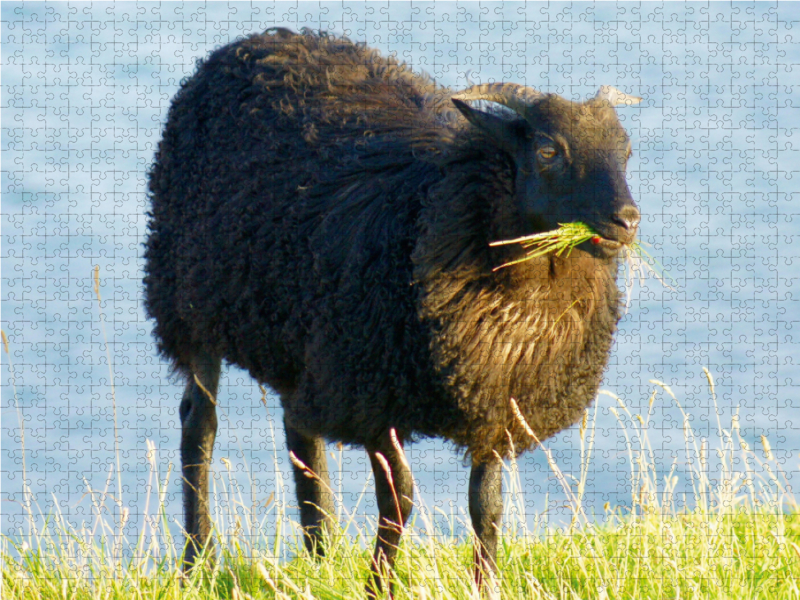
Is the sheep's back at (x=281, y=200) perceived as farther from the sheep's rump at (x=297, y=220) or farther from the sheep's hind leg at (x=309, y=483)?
the sheep's hind leg at (x=309, y=483)

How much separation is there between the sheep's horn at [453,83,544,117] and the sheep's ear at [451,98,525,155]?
6 cm

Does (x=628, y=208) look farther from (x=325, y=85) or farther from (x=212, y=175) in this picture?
(x=212, y=175)

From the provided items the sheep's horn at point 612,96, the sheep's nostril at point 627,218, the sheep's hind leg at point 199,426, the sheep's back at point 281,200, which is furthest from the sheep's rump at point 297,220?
the sheep's nostril at point 627,218

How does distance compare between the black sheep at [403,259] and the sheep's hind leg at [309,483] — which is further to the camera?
the sheep's hind leg at [309,483]

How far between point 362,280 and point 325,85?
5.53ft

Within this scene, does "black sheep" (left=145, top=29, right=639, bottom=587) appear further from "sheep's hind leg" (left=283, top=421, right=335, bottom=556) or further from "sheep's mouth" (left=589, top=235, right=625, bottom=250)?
"sheep's hind leg" (left=283, top=421, right=335, bottom=556)

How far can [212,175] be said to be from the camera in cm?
733

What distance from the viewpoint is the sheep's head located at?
5223 millimetres

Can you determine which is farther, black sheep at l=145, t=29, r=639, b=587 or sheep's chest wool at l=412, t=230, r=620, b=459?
sheep's chest wool at l=412, t=230, r=620, b=459

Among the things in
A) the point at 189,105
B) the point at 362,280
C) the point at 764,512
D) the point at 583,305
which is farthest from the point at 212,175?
the point at 764,512

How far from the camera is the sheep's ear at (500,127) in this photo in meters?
5.61

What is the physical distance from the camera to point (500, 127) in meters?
5.64

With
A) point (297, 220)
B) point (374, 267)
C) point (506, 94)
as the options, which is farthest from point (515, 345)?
point (297, 220)

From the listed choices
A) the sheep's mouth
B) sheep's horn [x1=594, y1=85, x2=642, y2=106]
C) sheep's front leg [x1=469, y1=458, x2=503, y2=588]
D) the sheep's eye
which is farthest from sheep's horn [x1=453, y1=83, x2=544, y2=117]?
sheep's front leg [x1=469, y1=458, x2=503, y2=588]
